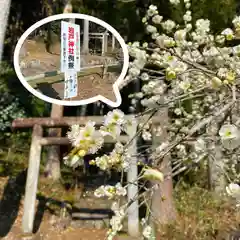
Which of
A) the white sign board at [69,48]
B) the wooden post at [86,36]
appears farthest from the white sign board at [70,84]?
the wooden post at [86,36]

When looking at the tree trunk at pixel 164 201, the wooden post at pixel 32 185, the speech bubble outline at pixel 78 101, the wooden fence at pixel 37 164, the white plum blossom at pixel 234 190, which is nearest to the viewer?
the white plum blossom at pixel 234 190

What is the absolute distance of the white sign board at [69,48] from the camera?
7.36 feet

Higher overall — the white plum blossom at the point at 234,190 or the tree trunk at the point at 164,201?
the tree trunk at the point at 164,201

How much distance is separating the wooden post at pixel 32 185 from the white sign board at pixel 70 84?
2.72 metres

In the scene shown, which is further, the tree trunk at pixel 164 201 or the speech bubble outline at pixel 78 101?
the tree trunk at pixel 164 201

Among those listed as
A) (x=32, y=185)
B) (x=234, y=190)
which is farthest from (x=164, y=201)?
(x=234, y=190)

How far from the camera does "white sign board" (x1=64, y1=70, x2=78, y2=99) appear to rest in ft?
7.27

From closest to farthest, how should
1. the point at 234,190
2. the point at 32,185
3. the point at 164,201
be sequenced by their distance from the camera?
the point at 234,190 → the point at 164,201 → the point at 32,185

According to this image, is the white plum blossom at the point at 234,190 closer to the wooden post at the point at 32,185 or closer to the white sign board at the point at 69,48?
the white sign board at the point at 69,48

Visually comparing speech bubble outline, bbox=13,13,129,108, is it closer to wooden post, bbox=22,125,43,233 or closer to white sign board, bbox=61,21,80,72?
white sign board, bbox=61,21,80,72

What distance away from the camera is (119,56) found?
2.31m

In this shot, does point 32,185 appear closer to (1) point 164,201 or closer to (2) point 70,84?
(1) point 164,201

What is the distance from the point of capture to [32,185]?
15.6 ft

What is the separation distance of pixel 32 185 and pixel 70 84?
275 centimetres
